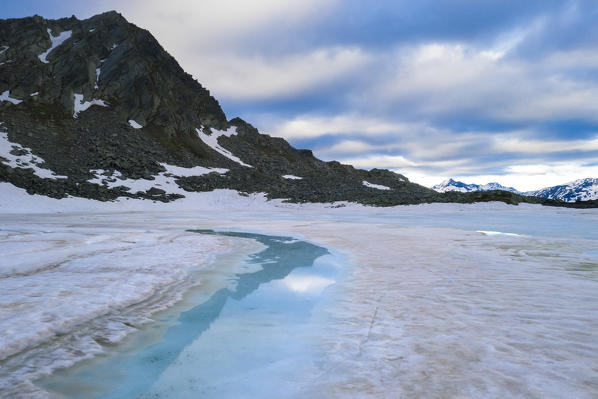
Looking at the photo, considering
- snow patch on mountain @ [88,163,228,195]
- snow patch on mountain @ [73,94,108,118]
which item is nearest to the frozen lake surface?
snow patch on mountain @ [88,163,228,195]

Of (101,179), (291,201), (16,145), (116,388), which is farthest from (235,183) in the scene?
(116,388)

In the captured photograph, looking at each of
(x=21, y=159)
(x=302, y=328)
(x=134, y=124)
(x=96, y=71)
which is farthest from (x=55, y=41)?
(x=302, y=328)

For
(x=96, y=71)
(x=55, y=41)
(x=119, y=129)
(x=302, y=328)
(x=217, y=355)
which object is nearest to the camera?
(x=217, y=355)

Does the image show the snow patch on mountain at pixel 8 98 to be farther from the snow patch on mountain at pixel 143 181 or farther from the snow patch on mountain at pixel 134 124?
the snow patch on mountain at pixel 143 181

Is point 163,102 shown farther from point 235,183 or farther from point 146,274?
point 146,274

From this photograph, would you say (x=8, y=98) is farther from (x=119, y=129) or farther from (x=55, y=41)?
(x=55, y=41)

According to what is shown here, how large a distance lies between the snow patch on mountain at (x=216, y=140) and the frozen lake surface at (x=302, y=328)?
7895 centimetres

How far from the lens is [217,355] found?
4035 millimetres

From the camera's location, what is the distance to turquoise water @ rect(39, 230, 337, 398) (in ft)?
→ 10.9

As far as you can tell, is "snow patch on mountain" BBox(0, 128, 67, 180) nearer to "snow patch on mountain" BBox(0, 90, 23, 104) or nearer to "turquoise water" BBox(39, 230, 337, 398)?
"snow patch on mountain" BBox(0, 90, 23, 104)

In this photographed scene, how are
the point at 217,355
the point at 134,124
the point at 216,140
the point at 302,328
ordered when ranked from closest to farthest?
the point at 217,355 → the point at 302,328 → the point at 134,124 → the point at 216,140

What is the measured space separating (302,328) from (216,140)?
100 m

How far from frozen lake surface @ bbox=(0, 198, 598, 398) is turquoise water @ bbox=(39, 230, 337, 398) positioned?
0.02m

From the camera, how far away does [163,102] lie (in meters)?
91.4
